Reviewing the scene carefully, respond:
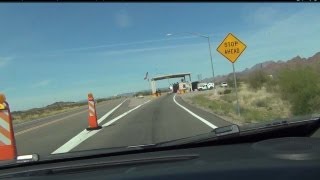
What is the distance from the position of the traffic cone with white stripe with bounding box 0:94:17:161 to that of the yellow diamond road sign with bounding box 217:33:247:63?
41.5 ft

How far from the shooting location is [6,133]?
1255 centimetres

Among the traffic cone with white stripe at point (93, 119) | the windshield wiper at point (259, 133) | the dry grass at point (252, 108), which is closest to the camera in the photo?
the windshield wiper at point (259, 133)

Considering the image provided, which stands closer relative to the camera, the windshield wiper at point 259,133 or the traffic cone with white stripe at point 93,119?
the windshield wiper at point 259,133

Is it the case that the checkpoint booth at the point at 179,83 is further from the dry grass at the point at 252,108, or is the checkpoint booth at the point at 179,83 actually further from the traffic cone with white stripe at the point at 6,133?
the traffic cone with white stripe at the point at 6,133

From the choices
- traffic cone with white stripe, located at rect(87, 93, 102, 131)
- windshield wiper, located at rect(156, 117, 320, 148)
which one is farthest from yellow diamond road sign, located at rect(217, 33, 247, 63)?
windshield wiper, located at rect(156, 117, 320, 148)

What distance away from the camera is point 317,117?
4.29 m

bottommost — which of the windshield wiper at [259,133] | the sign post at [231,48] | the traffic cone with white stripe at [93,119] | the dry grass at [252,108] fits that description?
the dry grass at [252,108]

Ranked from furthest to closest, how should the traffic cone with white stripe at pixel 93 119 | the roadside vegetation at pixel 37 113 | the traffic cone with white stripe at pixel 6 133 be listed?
the roadside vegetation at pixel 37 113, the traffic cone with white stripe at pixel 93 119, the traffic cone with white stripe at pixel 6 133

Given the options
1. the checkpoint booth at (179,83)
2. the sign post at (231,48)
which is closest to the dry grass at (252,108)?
the sign post at (231,48)

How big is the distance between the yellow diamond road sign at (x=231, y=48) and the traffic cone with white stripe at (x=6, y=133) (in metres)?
12.6

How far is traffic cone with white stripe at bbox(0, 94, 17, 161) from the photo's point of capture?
40.6 ft

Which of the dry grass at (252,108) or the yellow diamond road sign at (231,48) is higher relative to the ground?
the yellow diamond road sign at (231,48)

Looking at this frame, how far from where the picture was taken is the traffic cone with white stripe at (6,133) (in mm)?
12375

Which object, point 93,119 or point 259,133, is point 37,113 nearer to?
point 93,119
